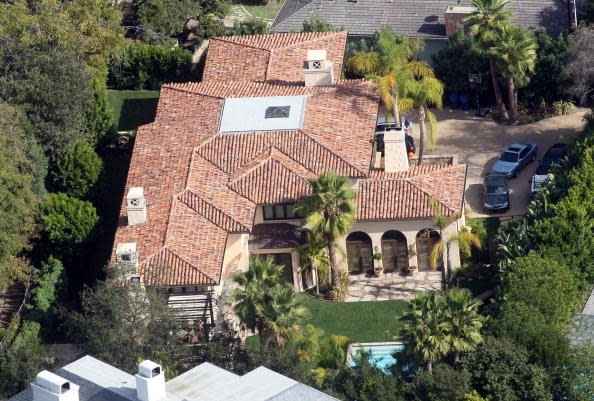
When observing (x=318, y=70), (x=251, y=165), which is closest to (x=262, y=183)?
(x=251, y=165)

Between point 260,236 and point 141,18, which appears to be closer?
point 260,236

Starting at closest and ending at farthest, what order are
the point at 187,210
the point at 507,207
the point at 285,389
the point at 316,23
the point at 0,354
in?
1. the point at 285,389
2. the point at 0,354
3. the point at 187,210
4. the point at 507,207
5. the point at 316,23

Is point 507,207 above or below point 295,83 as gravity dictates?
below

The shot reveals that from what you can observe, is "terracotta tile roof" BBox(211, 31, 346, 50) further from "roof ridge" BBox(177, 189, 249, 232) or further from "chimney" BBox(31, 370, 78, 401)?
"chimney" BBox(31, 370, 78, 401)

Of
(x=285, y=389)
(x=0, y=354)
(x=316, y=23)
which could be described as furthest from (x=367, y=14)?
(x=285, y=389)

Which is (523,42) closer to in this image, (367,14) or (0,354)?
(367,14)
